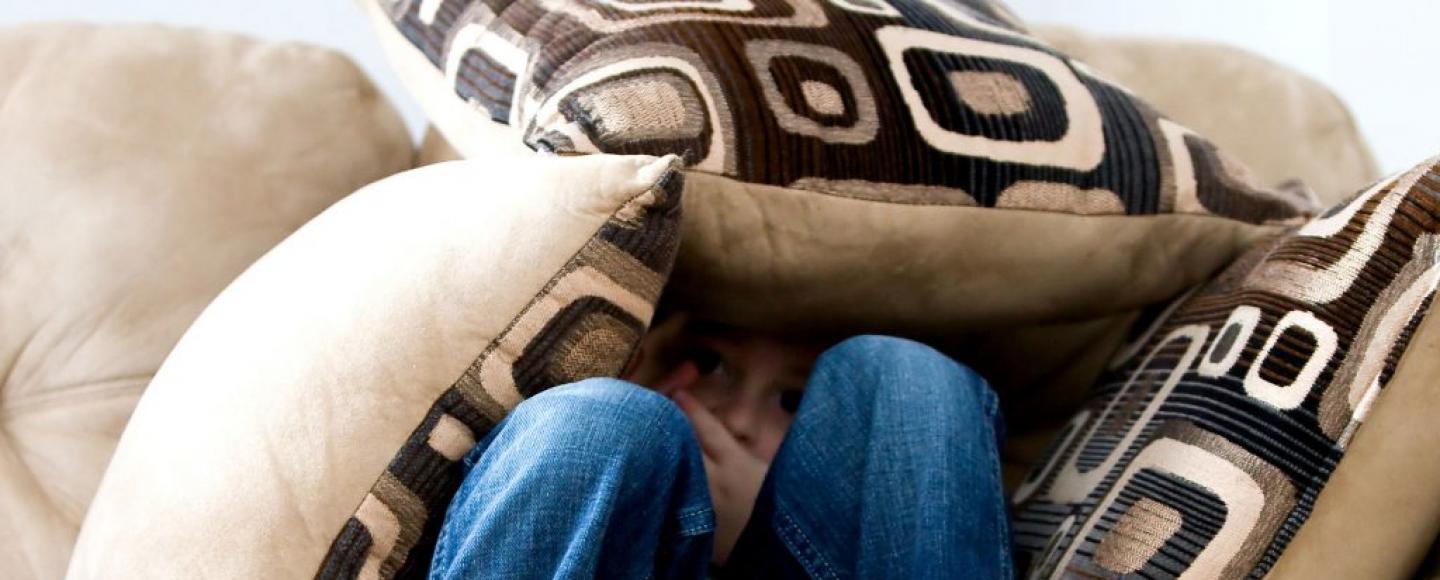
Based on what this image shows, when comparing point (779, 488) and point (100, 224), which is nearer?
point (779, 488)

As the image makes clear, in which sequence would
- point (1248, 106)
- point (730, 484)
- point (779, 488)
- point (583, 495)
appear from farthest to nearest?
point (1248, 106), point (730, 484), point (779, 488), point (583, 495)

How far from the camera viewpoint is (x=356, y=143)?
915mm

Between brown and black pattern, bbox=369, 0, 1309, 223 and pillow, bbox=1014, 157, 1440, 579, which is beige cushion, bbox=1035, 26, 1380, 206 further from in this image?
pillow, bbox=1014, 157, 1440, 579

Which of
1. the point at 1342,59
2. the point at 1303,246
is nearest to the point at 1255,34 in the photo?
the point at 1342,59

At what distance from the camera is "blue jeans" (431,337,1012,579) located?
483 mm

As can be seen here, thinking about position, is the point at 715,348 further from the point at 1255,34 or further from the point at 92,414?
the point at 1255,34

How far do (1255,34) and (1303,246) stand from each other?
882mm

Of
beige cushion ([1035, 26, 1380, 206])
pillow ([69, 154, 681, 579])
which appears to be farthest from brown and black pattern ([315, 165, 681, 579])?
beige cushion ([1035, 26, 1380, 206])

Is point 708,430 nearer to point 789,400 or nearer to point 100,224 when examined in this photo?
point 789,400

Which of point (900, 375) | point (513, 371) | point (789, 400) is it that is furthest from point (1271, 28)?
point (513, 371)

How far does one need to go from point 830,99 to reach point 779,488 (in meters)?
0.18

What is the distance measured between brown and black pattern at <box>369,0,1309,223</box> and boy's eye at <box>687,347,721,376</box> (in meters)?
0.18

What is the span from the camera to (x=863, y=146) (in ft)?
2.07

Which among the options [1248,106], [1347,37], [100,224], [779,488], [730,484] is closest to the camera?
[779,488]
